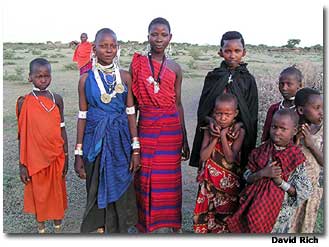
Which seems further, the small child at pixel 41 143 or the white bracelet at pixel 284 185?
the small child at pixel 41 143

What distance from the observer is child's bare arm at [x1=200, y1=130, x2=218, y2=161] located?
333 centimetres

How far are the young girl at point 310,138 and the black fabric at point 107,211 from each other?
1286mm

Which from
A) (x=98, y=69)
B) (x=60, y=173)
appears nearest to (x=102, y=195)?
(x=60, y=173)

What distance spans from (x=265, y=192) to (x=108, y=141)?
1236 mm

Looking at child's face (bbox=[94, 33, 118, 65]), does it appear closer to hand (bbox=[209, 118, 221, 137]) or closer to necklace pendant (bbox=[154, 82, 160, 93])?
necklace pendant (bbox=[154, 82, 160, 93])

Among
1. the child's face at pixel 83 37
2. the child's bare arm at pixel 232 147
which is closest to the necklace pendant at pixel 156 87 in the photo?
the child's bare arm at pixel 232 147

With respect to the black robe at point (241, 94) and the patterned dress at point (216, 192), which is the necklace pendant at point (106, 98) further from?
the patterned dress at point (216, 192)

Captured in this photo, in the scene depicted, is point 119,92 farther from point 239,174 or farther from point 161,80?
point 239,174

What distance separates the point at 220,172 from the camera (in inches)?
134

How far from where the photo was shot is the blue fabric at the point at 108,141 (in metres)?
3.38

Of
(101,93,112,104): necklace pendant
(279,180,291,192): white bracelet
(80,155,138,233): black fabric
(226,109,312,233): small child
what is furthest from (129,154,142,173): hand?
(279,180,291,192): white bracelet

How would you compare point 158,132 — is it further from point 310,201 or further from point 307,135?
point 310,201

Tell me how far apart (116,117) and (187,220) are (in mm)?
1445

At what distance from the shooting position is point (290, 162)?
10.3 feet
